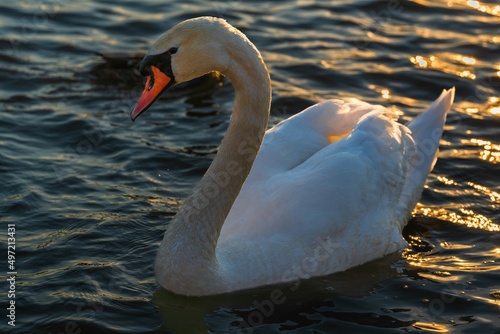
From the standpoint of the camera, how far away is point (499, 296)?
8.58 metres

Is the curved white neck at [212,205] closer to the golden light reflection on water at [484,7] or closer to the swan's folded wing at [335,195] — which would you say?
the swan's folded wing at [335,195]

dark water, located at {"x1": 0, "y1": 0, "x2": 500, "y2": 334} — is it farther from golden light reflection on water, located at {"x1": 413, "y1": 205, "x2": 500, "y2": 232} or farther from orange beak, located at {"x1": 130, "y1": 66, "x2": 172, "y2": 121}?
orange beak, located at {"x1": 130, "y1": 66, "x2": 172, "y2": 121}

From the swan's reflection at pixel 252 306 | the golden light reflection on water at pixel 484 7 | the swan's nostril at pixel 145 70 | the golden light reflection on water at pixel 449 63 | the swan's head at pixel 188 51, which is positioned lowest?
the swan's reflection at pixel 252 306

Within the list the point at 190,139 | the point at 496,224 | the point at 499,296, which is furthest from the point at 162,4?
the point at 499,296

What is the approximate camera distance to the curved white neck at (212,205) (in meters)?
7.86

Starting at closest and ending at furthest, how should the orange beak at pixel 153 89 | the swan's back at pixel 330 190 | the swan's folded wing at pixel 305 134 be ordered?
the orange beak at pixel 153 89 → the swan's back at pixel 330 190 → the swan's folded wing at pixel 305 134

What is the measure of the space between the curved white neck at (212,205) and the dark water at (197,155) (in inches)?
12.5

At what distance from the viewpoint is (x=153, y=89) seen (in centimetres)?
757

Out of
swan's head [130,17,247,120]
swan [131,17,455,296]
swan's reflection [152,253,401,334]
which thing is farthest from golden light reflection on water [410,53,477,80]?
swan's head [130,17,247,120]

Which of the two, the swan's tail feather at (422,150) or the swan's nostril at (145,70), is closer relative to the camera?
the swan's nostril at (145,70)

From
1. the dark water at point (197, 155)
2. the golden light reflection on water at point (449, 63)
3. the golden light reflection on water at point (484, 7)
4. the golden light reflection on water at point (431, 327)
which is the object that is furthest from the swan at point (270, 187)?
the golden light reflection on water at point (484, 7)

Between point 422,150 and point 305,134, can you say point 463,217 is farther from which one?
point 305,134

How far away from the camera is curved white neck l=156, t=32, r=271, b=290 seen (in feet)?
25.8

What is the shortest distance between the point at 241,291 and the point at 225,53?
2.05 m
